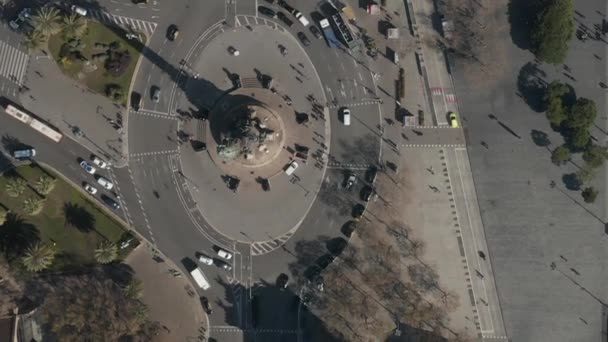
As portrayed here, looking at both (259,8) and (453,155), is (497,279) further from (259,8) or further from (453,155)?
(259,8)

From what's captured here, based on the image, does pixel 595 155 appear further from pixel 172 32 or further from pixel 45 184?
pixel 45 184

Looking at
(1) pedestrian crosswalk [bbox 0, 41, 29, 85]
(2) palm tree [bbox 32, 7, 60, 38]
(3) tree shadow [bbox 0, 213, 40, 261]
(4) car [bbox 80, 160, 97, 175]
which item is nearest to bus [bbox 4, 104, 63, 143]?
(1) pedestrian crosswalk [bbox 0, 41, 29, 85]

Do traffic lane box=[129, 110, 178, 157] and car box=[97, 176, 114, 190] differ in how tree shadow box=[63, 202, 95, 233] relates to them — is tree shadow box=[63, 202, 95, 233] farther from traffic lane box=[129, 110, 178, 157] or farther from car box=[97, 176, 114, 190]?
traffic lane box=[129, 110, 178, 157]

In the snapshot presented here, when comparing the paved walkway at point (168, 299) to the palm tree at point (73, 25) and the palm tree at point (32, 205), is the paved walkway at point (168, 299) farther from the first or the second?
the palm tree at point (73, 25)

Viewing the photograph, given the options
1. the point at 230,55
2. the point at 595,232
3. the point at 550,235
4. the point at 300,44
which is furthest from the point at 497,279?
the point at 230,55

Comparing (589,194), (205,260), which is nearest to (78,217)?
(205,260)
